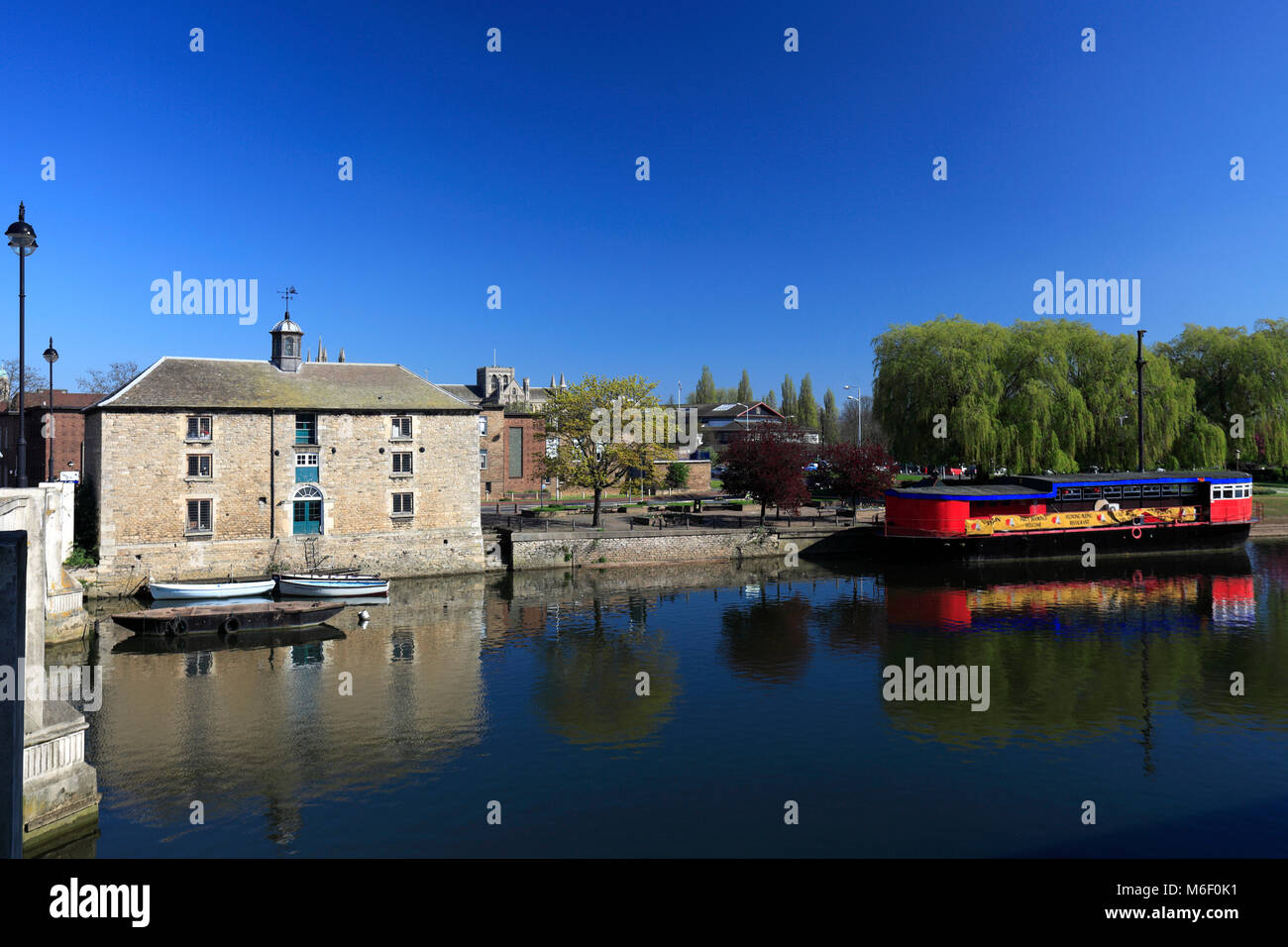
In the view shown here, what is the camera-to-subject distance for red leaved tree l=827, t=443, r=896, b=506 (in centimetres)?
5300

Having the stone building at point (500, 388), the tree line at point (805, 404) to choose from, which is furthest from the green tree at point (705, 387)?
the stone building at point (500, 388)

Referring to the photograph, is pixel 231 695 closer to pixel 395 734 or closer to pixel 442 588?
pixel 395 734

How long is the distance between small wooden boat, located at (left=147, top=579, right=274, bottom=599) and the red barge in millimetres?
33860

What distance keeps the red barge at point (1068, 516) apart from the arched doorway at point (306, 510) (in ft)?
104

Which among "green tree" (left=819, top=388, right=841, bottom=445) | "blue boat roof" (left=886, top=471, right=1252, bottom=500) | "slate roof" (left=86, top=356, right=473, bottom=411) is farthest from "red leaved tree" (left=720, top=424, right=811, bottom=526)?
"green tree" (left=819, top=388, right=841, bottom=445)

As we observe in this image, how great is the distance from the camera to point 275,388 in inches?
1535

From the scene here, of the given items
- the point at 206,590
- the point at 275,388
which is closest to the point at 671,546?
the point at 275,388

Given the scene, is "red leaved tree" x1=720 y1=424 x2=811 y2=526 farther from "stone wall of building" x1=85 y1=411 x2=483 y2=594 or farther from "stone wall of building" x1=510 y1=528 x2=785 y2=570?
"stone wall of building" x1=85 y1=411 x2=483 y2=594

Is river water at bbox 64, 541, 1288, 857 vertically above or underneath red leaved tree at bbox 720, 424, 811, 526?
underneath

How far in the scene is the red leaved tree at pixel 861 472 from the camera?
2087 inches

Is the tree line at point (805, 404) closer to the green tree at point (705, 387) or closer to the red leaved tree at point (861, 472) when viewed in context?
the green tree at point (705, 387)

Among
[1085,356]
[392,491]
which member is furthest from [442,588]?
[1085,356]
